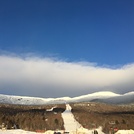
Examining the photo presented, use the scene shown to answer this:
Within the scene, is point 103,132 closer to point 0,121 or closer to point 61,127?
point 61,127

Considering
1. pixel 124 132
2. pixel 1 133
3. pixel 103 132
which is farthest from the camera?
pixel 103 132

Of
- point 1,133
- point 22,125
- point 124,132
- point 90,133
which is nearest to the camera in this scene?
point 1,133

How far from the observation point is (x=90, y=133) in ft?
433

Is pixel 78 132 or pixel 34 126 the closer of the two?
pixel 78 132

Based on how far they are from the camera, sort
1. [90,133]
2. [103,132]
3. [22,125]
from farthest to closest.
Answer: [22,125]
[103,132]
[90,133]

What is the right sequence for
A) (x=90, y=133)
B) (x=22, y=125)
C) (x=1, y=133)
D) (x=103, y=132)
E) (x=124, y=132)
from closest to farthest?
1. (x=1, y=133)
2. (x=124, y=132)
3. (x=90, y=133)
4. (x=103, y=132)
5. (x=22, y=125)

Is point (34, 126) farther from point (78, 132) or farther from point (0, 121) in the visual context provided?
point (78, 132)

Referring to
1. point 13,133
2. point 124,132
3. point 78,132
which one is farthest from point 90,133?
point 13,133

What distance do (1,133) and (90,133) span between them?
131ft

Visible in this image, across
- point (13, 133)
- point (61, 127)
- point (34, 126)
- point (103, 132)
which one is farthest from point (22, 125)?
point (13, 133)

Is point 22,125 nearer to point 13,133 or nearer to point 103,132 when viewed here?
point 103,132

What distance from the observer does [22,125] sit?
159375mm

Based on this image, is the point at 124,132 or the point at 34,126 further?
the point at 34,126

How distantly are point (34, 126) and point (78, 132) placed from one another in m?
39.4
